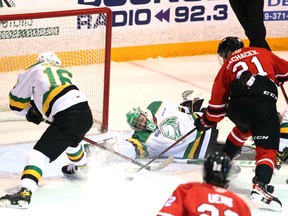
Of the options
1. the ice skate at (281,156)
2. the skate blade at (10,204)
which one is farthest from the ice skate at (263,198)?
the skate blade at (10,204)

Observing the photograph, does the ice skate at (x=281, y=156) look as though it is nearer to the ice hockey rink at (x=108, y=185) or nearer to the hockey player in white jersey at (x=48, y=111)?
the ice hockey rink at (x=108, y=185)

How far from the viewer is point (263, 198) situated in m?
4.26

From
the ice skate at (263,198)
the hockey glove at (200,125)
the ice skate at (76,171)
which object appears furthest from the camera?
the ice skate at (76,171)

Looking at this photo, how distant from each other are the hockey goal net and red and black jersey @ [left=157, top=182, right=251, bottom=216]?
112 inches

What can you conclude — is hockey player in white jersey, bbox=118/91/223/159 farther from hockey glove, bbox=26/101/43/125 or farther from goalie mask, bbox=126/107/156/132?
hockey glove, bbox=26/101/43/125

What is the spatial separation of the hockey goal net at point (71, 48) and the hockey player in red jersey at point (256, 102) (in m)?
1.47

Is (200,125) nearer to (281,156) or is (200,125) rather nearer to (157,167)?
(157,167)

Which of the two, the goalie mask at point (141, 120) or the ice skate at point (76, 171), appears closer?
the ice skate at point (76, 171)

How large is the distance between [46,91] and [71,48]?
2119mm

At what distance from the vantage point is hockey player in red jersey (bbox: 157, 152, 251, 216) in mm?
2871

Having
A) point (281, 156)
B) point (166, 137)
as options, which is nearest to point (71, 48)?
point (166, 137)

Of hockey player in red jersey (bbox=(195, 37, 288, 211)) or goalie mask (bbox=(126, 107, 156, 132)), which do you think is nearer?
hockey player in red jersey (bbox=(195, 37, 288, 211))

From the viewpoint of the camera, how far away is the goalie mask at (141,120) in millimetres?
5168

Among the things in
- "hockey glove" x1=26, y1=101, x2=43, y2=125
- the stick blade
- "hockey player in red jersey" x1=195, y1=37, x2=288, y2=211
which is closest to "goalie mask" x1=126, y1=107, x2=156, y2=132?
the stick blade
